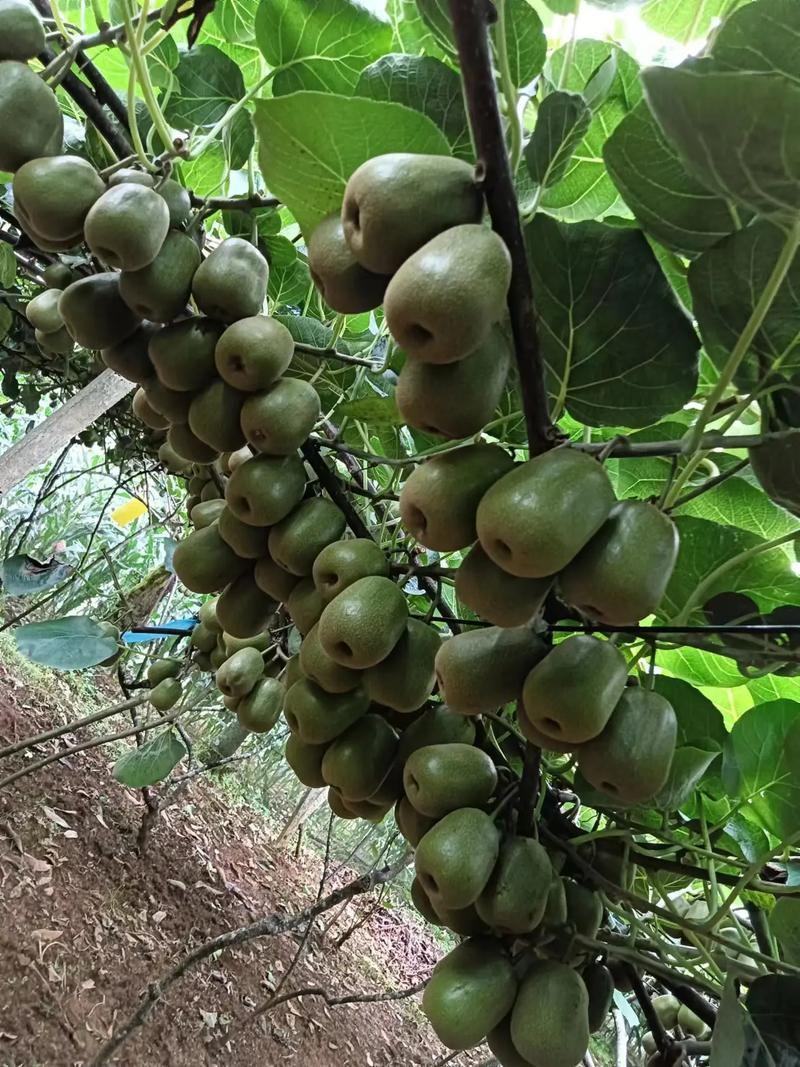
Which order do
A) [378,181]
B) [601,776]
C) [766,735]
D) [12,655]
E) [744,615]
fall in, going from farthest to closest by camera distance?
1. [12,655]
2. [766,735]
3. [744,615]
4. [601,776]
5. [378,181]

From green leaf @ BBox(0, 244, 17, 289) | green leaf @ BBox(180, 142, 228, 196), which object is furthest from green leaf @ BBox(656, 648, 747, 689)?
green leaf @ BBox(0, 244, 17, 289)

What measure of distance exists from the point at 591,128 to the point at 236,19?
482mm


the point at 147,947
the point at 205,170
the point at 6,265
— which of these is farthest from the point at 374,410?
the point at 147,947

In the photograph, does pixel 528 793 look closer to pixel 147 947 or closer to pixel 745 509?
pixel 745 509

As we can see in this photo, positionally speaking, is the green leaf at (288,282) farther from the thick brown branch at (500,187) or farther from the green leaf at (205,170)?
the thick brown branch at (500,187)

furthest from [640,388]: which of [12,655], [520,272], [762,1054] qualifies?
[12,655]

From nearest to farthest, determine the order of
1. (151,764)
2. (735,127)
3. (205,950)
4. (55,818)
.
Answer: (735,127) < (205,950) < (151,764) < (55,818)

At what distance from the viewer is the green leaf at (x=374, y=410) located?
2.20ft

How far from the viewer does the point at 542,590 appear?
46 cm

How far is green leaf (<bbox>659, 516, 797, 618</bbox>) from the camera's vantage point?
0.63 meters

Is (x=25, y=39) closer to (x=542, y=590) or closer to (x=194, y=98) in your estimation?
(x=194, y=98)

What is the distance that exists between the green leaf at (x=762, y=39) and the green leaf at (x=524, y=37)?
148mm

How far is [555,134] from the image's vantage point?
50 cm

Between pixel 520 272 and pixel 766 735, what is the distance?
0.55 meters
